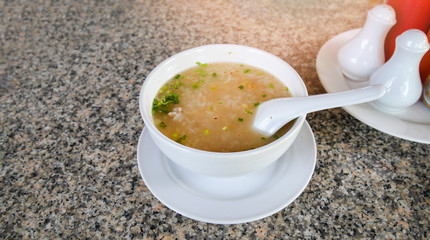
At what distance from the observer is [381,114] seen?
3.50 ft

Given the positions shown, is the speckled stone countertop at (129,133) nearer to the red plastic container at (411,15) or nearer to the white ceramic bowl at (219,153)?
the white ceramic bowl at (219,153)

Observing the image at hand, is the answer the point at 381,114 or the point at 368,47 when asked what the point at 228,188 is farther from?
the point at 368,47

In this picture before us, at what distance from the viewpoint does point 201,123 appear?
899 mm

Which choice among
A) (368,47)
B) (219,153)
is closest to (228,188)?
(219,153)

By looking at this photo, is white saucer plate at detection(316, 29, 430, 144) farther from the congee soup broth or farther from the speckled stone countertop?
the congee soup broth

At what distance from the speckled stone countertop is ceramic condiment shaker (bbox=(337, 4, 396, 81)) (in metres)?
0.14

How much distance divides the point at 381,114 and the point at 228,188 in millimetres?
556

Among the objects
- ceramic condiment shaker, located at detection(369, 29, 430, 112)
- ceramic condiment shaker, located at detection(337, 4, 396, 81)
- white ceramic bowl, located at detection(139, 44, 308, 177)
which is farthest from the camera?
ceramic condiment shaker, located at detection(337, 4, 396, 81)

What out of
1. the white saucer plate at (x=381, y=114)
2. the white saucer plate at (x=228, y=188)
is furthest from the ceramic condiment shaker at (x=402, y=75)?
the white saucer plate at (x=228, y=188)

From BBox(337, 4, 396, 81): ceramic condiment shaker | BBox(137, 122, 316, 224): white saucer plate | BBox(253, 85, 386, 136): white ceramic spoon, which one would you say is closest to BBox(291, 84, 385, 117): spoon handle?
BBox(253, 85, 386, 136): white ceramic spoon

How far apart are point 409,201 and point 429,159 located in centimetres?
19

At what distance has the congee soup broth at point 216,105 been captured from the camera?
2.83 ft

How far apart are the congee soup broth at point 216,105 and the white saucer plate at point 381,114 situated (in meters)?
0.27

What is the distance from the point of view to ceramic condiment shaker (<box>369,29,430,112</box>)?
1.01 metres
